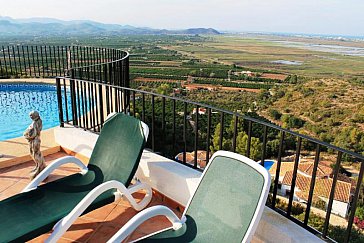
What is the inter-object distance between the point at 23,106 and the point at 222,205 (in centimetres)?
885

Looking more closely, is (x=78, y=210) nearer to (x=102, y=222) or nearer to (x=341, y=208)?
(x=102, y=222)

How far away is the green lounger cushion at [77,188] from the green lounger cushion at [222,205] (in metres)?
0.78

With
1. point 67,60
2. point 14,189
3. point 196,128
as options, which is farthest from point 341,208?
point 14,189

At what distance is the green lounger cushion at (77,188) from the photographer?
2.10 metres

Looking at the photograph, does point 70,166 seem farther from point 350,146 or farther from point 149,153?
point 350,146

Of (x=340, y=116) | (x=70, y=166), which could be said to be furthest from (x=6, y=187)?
(x=340, y=116)

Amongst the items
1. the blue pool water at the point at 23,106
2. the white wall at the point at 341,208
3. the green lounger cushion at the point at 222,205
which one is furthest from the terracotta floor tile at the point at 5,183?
the white wall at the point at 341,208

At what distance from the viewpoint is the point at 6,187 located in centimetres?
334

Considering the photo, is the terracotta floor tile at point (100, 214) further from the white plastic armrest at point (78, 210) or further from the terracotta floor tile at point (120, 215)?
the white plastic armrest at point (78, 210)

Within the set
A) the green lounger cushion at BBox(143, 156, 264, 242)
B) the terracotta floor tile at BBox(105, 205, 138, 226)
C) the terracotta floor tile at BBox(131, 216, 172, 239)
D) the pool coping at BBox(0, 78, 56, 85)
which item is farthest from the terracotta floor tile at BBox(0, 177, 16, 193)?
the pool coping at BBox(0, 78, 56, 85)

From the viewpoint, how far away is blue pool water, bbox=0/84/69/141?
7.52 m

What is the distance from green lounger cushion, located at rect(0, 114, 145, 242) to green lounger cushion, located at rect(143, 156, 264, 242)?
0.78 meters

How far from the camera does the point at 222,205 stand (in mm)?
2025

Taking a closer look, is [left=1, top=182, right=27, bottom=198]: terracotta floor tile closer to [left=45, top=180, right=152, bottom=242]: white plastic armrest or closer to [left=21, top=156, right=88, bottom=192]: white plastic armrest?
[left=21, top=156, right=88, bottom=192]: white plastic armrest
